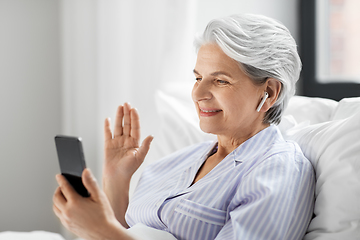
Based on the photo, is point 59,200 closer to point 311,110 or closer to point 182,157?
point 182,157

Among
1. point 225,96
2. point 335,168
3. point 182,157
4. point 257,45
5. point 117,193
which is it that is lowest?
point 117,193

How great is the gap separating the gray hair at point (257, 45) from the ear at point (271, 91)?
0.01 metres

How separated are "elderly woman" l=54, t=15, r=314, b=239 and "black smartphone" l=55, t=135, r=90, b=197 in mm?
16

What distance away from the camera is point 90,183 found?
74 cm

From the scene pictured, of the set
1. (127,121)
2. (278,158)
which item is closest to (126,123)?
(127,121)

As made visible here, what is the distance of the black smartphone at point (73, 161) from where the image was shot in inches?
30.4

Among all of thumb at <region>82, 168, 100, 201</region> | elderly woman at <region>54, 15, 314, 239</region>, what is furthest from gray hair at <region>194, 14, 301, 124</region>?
thumb at <region>82, 168, 100, 201</region>

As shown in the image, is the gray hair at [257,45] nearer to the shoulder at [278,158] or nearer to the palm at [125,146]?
the shoulder at [278,158]

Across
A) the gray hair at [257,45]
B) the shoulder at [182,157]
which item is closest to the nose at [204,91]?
the gray hair at [257,45]

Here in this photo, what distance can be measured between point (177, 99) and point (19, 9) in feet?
3.58

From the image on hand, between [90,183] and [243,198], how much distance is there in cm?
35

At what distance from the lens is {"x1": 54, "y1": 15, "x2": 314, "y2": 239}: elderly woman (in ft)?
2.69

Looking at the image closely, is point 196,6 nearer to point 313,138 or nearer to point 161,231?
point 313,138

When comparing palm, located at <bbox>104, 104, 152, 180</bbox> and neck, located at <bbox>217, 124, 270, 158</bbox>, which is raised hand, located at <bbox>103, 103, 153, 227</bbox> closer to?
palm, located at <bbox>104, 104, 152, 180</bbox>
